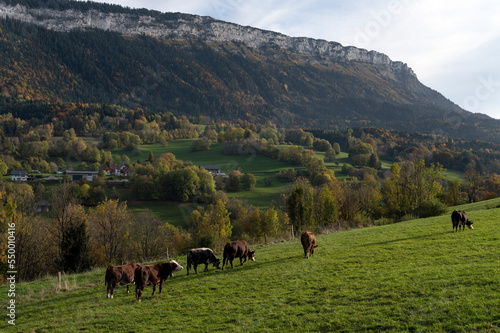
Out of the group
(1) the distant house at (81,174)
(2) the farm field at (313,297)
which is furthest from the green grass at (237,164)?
(2) the farm field at (313,297)

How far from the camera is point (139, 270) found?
545 inches

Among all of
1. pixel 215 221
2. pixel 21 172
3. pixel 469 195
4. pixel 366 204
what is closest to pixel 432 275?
pixel 366 204

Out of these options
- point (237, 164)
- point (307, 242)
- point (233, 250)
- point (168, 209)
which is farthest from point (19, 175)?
point (307, 242)

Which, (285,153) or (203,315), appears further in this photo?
(285,153)

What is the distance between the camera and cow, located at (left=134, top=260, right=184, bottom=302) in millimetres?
13727

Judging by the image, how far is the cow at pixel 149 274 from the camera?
13.7 metres

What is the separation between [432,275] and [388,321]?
4.86 m

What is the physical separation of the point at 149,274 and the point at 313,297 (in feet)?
25.3

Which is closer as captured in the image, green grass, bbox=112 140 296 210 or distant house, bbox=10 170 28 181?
green grass, bbox=112 140 296 210

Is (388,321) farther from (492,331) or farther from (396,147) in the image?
(396,147)

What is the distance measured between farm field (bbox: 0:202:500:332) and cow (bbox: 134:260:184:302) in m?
0.59

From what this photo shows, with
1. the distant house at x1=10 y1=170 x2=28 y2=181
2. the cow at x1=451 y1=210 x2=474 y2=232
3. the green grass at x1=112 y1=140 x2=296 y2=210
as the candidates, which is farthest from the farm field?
the distant house at x1=10 y1=170 x2=28 y2=181

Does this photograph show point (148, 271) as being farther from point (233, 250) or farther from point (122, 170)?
point (122, 170)

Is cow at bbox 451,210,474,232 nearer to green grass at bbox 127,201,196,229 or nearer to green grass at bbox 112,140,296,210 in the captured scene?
green grass at bbox 127,201,196,229
